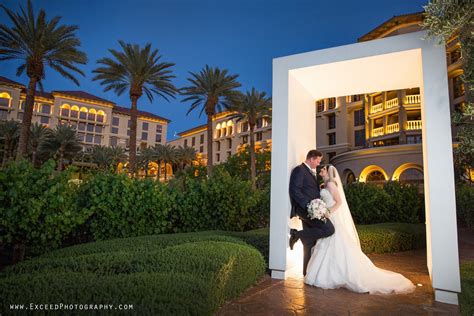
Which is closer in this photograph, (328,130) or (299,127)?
(299,127)

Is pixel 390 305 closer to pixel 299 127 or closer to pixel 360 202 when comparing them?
pixel 299 127

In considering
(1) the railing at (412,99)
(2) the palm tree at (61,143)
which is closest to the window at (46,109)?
(2) the palm tree at (61,143)

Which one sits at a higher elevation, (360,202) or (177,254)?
(360,202)

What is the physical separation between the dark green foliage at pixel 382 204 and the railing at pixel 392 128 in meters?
24.9

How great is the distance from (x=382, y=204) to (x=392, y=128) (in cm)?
2648

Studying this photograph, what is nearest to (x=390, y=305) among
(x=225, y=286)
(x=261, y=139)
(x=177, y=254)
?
(x=225, y=286)

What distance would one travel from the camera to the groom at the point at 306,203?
549 cm

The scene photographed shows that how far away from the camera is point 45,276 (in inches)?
121

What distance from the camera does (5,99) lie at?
64.8m

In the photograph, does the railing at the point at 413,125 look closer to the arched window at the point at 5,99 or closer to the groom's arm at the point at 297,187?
the groom's arm at the point at 297,187

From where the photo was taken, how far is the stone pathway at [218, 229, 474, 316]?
4.00 meters

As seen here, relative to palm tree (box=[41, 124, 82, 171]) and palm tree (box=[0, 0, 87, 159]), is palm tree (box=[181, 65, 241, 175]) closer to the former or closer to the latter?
palm tree (box=[0, 0, 87, 159])

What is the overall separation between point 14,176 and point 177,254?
3132mm

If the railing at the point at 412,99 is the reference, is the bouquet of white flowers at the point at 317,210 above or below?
below
